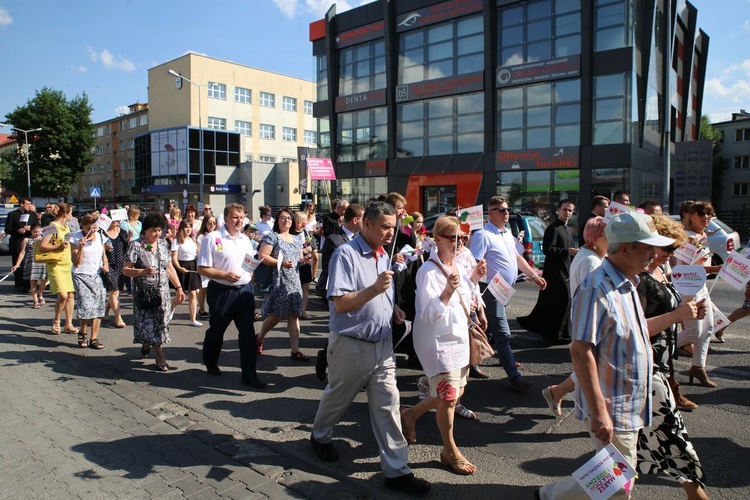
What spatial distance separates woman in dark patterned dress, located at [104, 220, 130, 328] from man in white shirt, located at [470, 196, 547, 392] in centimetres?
608

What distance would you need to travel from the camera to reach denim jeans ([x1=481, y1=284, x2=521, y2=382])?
5.28m

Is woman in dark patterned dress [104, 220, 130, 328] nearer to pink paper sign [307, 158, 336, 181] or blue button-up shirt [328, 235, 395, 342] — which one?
blue button-up shirt [328, 235, 395, 342]

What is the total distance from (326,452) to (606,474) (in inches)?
81.1

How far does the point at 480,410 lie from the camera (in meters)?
4.93

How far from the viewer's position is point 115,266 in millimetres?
9383

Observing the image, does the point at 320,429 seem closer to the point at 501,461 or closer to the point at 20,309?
the point at 501,461

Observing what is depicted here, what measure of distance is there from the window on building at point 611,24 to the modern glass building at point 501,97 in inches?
1.7

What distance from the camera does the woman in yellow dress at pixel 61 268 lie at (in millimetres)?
8000

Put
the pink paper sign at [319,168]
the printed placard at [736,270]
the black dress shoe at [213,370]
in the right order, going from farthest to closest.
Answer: the pink paper sign at [319,168] < the black dress shoe at [213,370] < the printed placard at [736,270]

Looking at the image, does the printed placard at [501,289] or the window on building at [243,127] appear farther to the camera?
the window on building at [243,127]

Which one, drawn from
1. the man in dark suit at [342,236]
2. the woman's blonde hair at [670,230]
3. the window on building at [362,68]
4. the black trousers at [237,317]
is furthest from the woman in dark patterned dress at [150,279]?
the window on building at [362,68]

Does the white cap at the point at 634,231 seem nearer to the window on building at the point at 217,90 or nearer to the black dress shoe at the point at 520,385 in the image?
the black dress shoe at the point at 520,385

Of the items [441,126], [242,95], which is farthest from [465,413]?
[242,95]

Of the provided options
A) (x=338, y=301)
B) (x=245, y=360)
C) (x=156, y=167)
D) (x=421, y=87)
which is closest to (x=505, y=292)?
(x=338, y=301)
